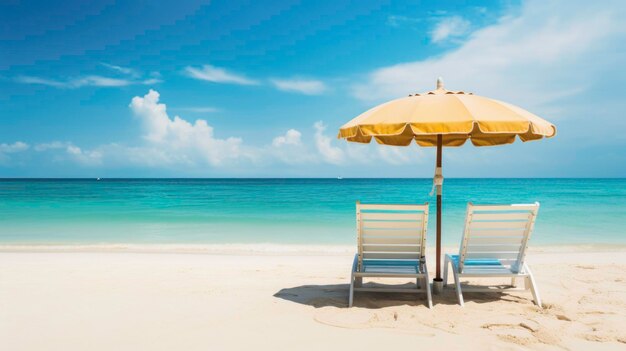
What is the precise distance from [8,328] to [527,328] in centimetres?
422

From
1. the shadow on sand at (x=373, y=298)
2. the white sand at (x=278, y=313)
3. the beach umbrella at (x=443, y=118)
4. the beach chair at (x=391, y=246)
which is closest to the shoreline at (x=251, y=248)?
the white sand at (x=278, y=313)

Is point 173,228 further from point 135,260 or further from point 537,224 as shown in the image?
point 537,224

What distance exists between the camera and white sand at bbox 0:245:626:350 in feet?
11.2

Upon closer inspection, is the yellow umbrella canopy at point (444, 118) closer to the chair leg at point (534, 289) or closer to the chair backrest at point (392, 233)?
the chair backrest at point (392, 233)

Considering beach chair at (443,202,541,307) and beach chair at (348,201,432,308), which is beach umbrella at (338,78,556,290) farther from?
beach chair at (443,202,541,307)

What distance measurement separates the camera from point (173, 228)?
14461 millimetres

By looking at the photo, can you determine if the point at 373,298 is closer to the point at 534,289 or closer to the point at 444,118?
the point at 534,289

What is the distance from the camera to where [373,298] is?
15.3ft

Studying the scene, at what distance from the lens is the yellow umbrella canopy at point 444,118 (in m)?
3.73

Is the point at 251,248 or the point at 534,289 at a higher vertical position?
the point at 534,289

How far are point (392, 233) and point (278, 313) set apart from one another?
131 centimetres

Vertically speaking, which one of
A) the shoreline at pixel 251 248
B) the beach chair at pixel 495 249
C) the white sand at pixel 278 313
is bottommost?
the shoreline at pixel 251 248

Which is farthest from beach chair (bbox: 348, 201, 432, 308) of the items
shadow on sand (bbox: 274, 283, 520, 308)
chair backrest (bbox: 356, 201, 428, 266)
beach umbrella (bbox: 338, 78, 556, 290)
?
beach umbrella (bbox: 338, 78, 556, 290)

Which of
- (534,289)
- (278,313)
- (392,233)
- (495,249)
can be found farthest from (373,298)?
(534,289)
